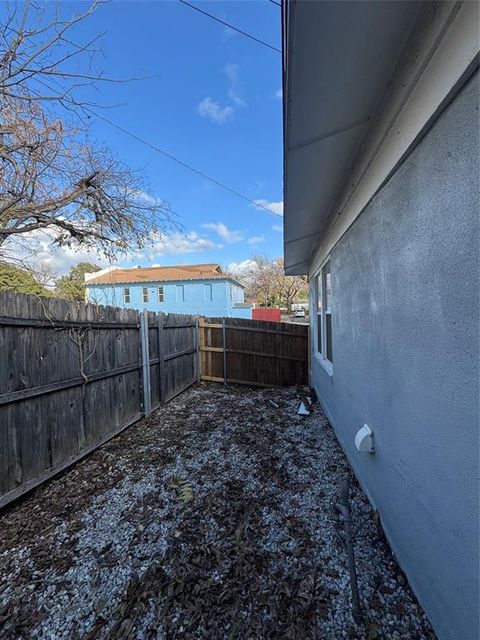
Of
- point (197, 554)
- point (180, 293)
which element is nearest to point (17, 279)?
point (197, 554)

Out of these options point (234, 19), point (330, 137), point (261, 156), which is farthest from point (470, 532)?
point (261, 156)

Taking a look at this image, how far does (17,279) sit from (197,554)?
454cm

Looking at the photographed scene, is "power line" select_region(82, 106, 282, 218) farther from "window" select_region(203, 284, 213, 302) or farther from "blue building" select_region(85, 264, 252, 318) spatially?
"window" select_region(203, 284, 213, 302)

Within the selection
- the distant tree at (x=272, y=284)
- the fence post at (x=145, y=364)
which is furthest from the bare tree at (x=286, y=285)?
the fence post at (x=145, y=364)

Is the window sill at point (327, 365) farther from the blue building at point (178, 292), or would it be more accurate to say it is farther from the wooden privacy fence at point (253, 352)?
the blue building at point (178, 292)

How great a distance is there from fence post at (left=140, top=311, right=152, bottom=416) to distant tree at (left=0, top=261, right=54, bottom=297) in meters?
1.65

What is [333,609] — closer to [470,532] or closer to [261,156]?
[470,532]

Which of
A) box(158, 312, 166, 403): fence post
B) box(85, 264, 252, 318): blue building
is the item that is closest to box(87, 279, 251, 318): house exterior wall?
box(85, 264, 252, 318): blue building

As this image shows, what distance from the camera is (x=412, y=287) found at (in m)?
1.57

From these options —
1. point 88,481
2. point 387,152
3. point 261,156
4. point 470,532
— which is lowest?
point 88,481

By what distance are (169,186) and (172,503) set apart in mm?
7270

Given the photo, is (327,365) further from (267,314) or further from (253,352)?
(267,314)

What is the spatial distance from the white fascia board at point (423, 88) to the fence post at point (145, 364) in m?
3.97

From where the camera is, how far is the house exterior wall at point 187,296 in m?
21.5
